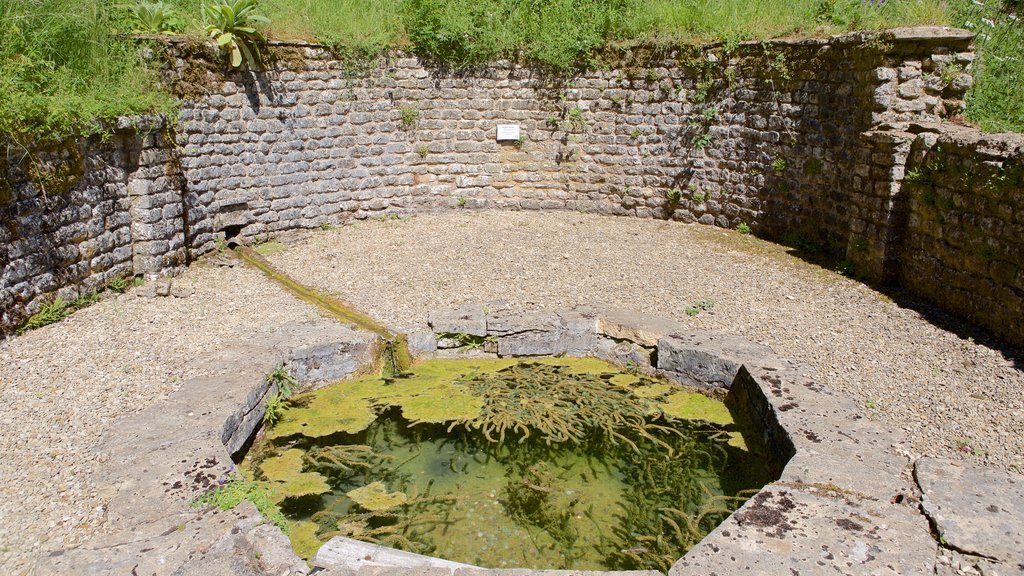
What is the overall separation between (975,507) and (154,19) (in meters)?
8.34

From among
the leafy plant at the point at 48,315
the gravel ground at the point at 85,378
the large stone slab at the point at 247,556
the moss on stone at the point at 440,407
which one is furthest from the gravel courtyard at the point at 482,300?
the moss on stone at the point at 440,407

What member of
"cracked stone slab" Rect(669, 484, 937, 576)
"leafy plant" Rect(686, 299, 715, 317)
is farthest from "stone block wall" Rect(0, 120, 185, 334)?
"cracked stone slab" Rect(669, 484, 937, 576)

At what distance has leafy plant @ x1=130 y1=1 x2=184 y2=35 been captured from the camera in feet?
26.6

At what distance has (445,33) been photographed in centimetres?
997

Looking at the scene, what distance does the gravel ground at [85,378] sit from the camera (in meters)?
3.73

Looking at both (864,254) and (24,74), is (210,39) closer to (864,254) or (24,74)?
(24,74)

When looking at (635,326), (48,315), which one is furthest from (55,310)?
(635,326)

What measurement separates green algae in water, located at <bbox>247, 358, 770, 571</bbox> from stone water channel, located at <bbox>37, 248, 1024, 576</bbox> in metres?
0.35

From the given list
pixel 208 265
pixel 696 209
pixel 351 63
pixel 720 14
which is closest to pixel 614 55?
pixel 720 14

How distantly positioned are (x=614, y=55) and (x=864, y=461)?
23.5ft

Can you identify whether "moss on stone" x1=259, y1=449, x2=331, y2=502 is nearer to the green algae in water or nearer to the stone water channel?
the green algae in water

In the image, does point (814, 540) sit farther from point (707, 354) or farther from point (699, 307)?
point (699, 307)

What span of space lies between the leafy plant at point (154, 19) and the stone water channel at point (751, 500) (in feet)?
14.0

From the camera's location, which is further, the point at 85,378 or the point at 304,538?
the point at 85,378
